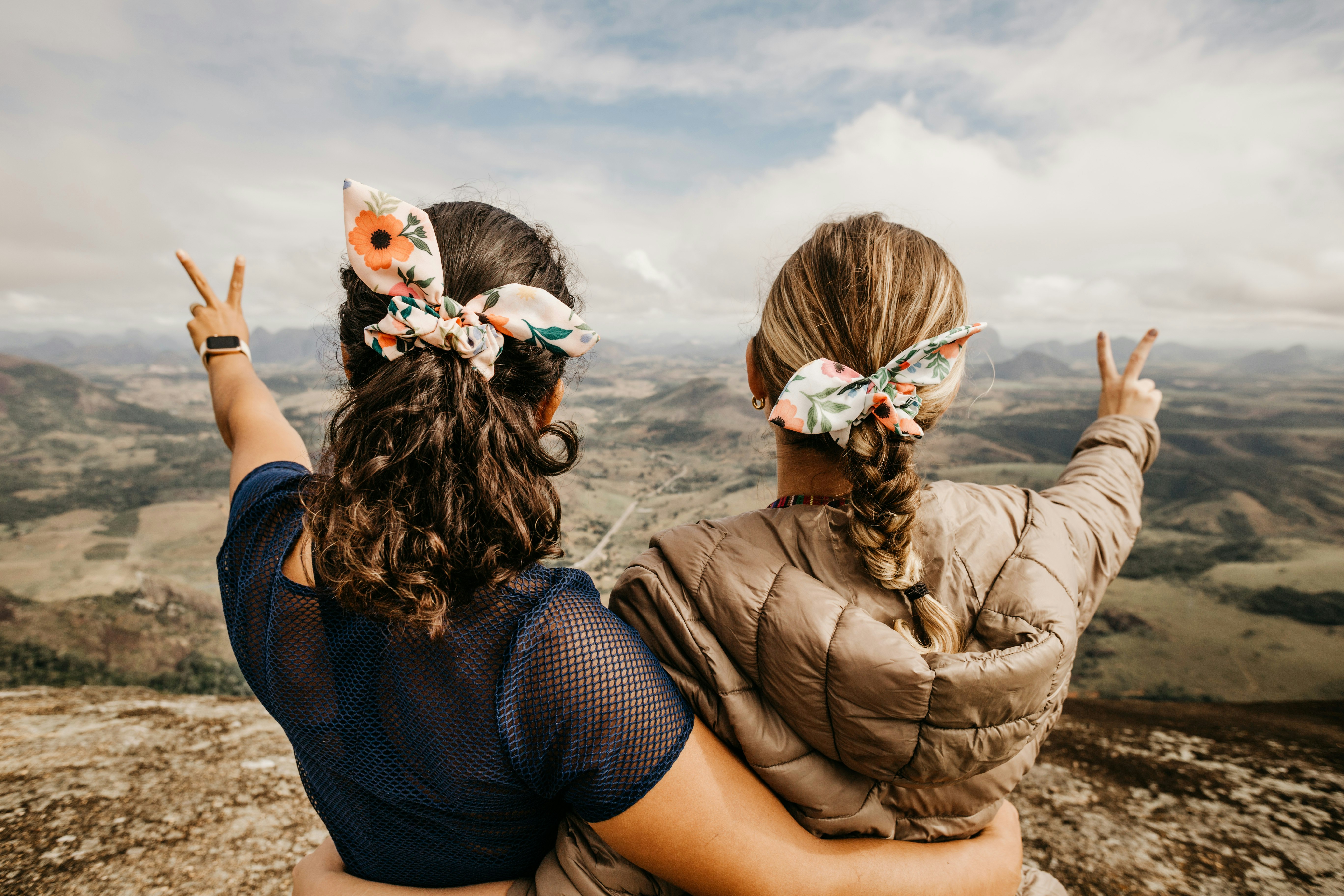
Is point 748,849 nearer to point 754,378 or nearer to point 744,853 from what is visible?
point 744,853

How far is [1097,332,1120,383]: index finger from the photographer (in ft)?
11.6

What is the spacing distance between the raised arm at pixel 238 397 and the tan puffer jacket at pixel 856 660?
5.25 feet

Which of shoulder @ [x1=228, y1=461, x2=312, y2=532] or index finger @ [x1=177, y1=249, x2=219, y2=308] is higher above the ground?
index finger @ [x1=177, y1=249, x2=219, y2=308]

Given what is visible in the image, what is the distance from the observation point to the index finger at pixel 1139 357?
339cm

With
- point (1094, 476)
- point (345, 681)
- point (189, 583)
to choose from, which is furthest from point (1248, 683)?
point (189, 583)

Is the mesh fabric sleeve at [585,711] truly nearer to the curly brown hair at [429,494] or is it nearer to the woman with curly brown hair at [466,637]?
the woman with curly brown hair at [466,637]

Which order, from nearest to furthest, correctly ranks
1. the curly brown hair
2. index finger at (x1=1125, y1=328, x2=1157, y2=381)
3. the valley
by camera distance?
the curly brown hair, index finger at (x1=1125, y1=328, x2=1157, y2=381), the valley

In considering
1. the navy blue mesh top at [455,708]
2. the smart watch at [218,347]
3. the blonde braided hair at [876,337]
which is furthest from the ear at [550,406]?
the smart watch at [218,347]

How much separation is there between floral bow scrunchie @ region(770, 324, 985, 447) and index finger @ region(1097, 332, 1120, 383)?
217 cm

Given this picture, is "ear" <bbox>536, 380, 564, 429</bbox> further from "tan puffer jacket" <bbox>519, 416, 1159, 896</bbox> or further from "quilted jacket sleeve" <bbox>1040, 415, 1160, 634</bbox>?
"quilted jacket sleeve" <bbox>1040, 415, 1160, 634</bbox>

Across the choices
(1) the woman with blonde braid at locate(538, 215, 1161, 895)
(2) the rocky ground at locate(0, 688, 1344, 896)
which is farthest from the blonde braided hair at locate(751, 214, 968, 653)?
(2) the rocky ground at locate(0, 688, 1344, 896)

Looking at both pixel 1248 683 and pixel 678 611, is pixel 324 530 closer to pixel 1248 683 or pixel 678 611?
pixel 678 611

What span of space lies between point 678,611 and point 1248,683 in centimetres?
5601

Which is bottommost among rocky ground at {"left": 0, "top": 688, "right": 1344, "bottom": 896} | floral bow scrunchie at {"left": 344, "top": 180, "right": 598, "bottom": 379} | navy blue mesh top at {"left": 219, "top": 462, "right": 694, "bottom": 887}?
rocky ground at {"left": 0, "top": 688, "right": 1344, "bottom": 896}
